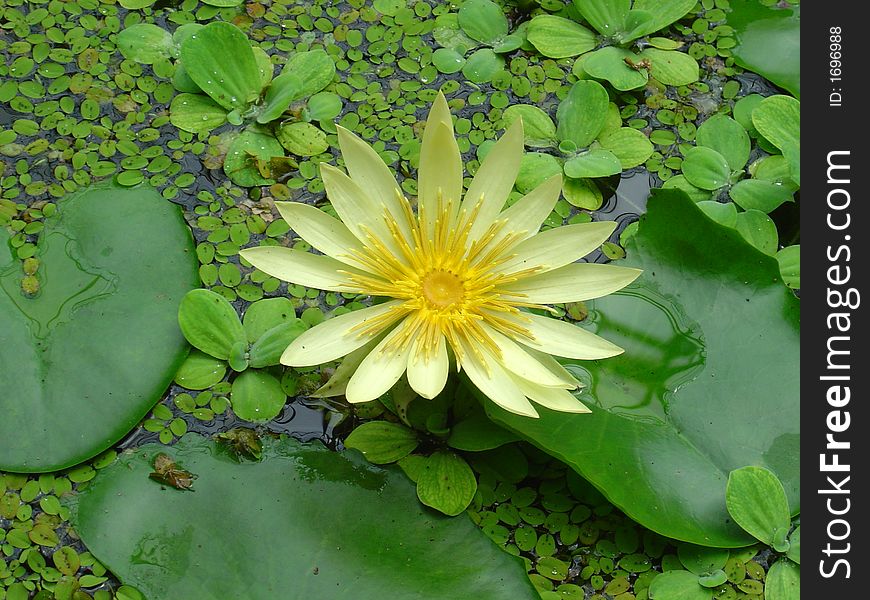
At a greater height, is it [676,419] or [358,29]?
[358,29]

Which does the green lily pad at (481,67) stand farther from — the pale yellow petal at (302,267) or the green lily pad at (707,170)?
the pale yellow petal at (302,267)

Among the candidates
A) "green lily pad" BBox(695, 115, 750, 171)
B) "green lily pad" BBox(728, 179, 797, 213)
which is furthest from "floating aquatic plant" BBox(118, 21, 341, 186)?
"green lily pad" BBox(728, 179, 797, 213)

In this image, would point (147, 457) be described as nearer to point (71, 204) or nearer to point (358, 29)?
point (71, 204)

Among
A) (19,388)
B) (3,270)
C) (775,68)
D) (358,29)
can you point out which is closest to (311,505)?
(19,388)

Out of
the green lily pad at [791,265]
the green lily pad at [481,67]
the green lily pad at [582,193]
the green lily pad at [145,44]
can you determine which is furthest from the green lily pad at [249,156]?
the green lily pad at [791,265]

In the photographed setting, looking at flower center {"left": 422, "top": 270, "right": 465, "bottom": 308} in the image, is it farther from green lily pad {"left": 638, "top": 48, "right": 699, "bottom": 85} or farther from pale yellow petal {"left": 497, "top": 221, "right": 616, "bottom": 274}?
green lily pad {"left": 638, "top": 48, "right": 699, "bottom": 85}

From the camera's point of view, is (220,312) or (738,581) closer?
(738,581)

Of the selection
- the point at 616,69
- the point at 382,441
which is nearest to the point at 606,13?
the point at 616,69
